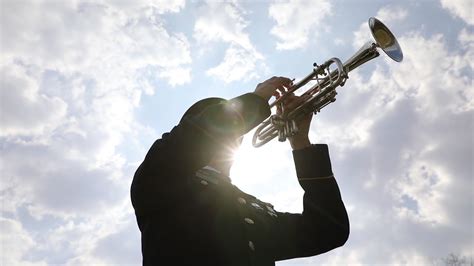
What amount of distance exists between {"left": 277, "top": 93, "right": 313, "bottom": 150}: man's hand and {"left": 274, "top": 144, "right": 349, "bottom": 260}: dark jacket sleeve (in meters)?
0.26

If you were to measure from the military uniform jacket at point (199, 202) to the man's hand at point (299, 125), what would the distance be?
3.17 feet

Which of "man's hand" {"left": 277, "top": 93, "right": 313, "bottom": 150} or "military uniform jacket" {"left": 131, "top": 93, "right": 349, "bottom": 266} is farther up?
"man's hand" {"left": 277, "top": 93, "right": 313, "bottom": 150}

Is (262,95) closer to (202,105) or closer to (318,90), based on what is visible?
(202,105)

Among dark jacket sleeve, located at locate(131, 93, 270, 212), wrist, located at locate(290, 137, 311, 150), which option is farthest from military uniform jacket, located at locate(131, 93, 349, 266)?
wrist, located at locate(290, 137, 311, 150)

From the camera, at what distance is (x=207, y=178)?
10.6ft

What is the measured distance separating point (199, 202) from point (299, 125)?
1.77 metres

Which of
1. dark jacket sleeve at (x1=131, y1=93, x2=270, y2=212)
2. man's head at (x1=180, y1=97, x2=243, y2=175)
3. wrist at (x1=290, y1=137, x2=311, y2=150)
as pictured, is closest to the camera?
dark jacket sleeve at (x1=131, y1=93, x2=270, y2=212)

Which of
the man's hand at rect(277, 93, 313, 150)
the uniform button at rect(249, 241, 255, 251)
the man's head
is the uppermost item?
the man's hand at rect(277, 93, 313, 150)

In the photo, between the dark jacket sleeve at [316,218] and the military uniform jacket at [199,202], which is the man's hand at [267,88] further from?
the dark jacket sleeve at [316,218]

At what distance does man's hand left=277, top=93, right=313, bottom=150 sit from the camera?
4.10m

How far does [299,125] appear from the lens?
440 centimetres

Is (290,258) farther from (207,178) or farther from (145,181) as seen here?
(145,181)

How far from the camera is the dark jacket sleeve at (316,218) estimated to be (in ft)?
12.2

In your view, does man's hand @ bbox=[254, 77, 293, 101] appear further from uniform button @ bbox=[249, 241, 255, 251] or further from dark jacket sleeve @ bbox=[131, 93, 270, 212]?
uniform button @ bbox=[249, 241, 255, 251]
